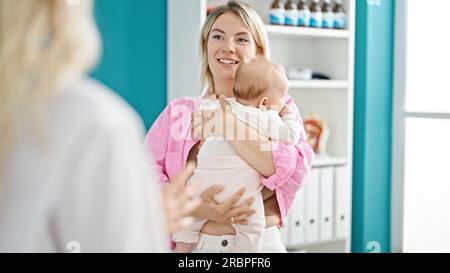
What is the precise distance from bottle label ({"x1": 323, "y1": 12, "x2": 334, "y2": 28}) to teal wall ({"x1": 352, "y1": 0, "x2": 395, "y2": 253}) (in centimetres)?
9

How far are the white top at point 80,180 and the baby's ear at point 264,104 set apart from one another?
0.64 m

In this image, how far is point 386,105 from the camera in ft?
6.98

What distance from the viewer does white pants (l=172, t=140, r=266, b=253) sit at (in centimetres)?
109

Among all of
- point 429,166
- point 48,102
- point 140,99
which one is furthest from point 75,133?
point 429,166

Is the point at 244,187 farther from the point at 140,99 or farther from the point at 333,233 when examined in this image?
the point at 333,233

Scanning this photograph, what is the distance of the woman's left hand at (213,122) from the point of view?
111 cm

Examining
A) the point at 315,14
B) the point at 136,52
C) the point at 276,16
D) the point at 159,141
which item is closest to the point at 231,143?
the point at 159,141

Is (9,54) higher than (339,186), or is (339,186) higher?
(9,54)

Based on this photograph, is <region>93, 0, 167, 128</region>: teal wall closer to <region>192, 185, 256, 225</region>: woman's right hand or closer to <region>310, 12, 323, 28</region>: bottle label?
<region>192, 185, 256, 225</region>: woman's right hand

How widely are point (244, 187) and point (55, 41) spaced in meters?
0.67

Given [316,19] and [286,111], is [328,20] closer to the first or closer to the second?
[316,19]

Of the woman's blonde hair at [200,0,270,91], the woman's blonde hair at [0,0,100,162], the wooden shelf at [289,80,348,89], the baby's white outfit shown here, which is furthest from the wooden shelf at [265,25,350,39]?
the woman's blonde hair at [0,0,100,162]

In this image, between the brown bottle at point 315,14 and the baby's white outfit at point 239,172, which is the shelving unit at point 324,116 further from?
the baby's white outfit at point 239,172

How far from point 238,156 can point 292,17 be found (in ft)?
3.42
